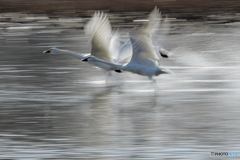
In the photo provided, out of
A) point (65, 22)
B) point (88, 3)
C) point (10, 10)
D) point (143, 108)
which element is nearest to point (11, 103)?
point (143, 108)

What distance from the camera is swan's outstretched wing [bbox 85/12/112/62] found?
14789 mm

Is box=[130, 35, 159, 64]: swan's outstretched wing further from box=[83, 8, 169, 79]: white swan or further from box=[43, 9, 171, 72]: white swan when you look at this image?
box=[43, 9, 171, 72]: white swan

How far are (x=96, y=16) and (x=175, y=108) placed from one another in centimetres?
392

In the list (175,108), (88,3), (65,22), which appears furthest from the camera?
(88,3)

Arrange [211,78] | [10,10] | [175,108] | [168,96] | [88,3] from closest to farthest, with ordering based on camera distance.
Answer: [175,108], [168,96], [211,78], [10,10], [88,3]

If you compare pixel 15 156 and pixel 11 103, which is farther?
pixel 11 103

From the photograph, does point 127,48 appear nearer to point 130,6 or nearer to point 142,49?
point 142,49

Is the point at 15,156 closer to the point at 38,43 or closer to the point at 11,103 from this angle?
the point at 11,103

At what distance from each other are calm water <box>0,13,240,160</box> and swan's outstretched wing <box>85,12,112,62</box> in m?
0.52

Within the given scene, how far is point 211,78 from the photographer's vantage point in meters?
14.6

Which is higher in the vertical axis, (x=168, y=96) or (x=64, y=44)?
(x=168, y=96)

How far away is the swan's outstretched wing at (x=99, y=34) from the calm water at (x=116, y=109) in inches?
20.5

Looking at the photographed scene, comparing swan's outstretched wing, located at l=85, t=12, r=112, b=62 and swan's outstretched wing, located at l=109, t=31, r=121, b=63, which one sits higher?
swan's outstretched wing, located at l=85, t=12, r=112, b=62

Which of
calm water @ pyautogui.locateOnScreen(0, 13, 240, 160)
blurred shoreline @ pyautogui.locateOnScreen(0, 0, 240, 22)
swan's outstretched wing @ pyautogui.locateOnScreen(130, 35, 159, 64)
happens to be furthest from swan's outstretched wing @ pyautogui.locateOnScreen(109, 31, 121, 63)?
blurred shoreline @ pyautogui.locateOnScreen(0, 0, 240, 22)
